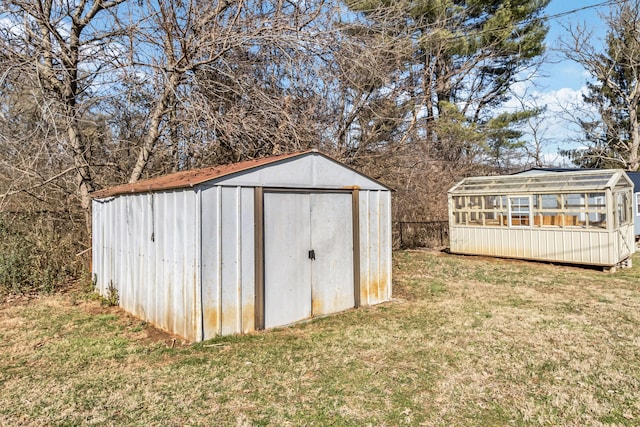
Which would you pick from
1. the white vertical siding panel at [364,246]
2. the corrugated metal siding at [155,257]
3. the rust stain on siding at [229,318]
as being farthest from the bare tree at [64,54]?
the white vertical siding panel at [364,246]

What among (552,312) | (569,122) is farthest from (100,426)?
(569,122)

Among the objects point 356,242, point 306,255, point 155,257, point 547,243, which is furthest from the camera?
point 547,243

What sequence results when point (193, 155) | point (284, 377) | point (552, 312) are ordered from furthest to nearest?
point (193, 155), point (552, 312), point (284, 377)

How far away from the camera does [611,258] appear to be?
9352 millimetres

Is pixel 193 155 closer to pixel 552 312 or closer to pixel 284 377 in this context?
pixel 284 377

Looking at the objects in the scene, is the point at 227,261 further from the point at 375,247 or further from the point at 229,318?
the point at 375,247

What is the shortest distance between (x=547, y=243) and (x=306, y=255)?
7959mm

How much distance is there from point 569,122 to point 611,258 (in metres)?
18.1

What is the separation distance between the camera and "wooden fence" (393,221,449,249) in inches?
537

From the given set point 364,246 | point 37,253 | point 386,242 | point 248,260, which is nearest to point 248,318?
point 248,260

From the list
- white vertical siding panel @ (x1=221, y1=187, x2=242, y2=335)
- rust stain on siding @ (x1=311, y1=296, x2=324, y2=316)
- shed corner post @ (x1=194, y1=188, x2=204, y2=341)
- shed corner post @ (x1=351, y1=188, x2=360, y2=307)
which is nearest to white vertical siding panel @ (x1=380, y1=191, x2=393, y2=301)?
shed corner post @ (x1=351, y1=188, x2=360, y2=307)

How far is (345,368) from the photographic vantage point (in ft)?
12.7

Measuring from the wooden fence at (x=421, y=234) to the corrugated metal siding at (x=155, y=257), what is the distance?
9027 millimetres

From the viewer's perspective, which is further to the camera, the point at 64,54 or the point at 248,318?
the point at 64,54
